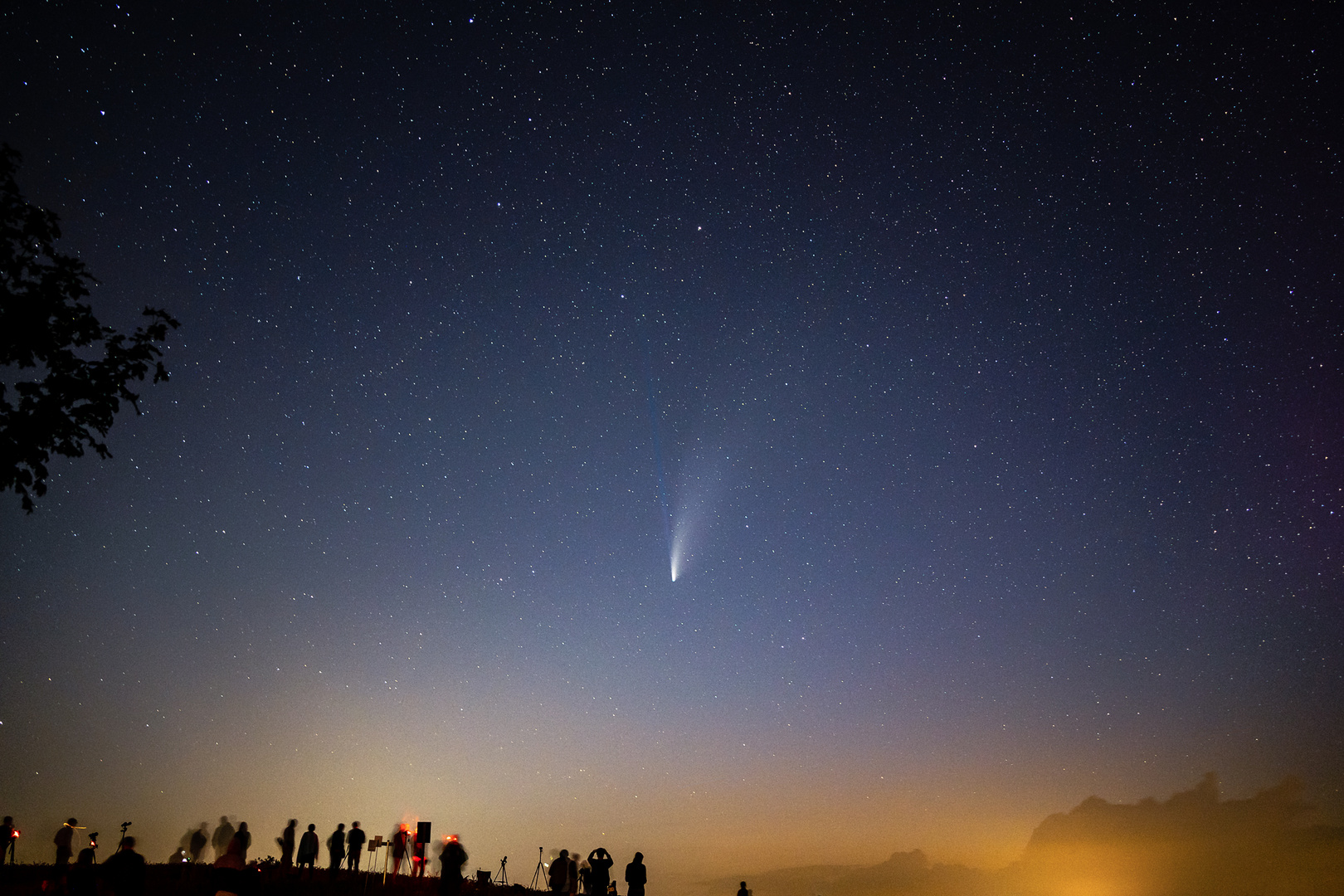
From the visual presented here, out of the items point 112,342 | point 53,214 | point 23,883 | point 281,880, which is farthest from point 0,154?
point 281,880

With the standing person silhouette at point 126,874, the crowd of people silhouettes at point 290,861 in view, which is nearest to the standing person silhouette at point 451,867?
the crowd of people silhouettes at point 290,861

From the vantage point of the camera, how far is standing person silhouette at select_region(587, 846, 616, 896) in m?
18.3

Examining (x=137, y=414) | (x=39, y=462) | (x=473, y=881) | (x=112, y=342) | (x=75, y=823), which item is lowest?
(x=473, y=881)

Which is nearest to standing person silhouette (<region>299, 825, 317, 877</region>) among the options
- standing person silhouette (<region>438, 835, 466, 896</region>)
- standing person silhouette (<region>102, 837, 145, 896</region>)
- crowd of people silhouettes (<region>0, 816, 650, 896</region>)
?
crowd of people silhouettes (<region>0, 816, 650, 896</region>)

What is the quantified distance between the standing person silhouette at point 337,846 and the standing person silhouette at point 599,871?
→ 31.5ft

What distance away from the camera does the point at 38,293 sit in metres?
16.9

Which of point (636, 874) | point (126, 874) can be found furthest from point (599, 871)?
point (126, 874)

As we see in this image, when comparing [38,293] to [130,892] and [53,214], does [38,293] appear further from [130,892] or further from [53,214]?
[130,892]

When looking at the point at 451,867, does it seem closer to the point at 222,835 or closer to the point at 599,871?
the point at 599,871

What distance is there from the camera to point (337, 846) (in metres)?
24.0

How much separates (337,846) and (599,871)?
9.96 metres

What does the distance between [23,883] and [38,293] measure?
13279 millimetres

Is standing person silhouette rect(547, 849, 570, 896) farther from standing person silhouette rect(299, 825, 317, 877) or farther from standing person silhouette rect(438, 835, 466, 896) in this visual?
standing person silhouette rect(299, 825, 317, 877)

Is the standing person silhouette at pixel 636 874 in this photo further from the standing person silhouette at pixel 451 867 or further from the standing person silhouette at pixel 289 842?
the standing person silhouette at pixel 289 842
